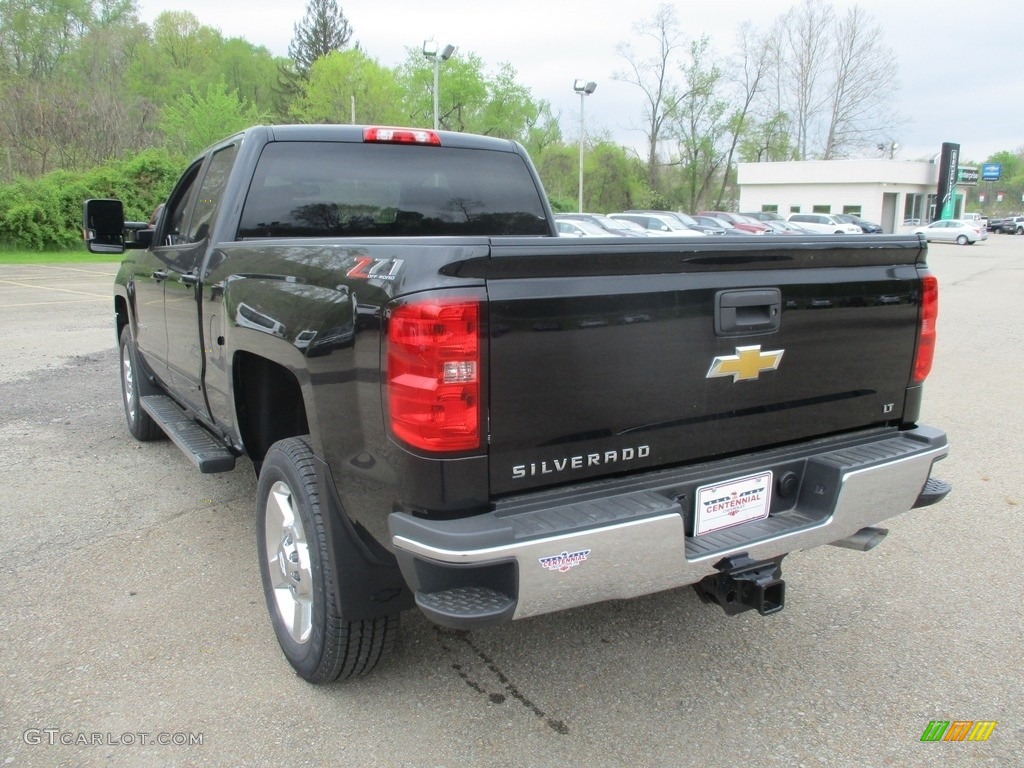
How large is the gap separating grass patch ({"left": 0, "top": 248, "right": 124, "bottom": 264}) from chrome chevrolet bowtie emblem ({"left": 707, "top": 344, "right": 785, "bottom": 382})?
2500 cm

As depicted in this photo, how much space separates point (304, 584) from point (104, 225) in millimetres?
3109

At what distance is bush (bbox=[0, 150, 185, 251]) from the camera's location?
25777 millimetres

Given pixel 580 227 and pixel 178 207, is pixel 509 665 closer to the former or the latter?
pixel 178 207

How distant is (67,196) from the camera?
26.5 meters

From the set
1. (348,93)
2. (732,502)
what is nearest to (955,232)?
(348,93)

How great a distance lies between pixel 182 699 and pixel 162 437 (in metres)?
3.58

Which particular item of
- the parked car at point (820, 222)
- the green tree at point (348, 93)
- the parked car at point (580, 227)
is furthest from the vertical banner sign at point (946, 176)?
the parked car at point (580, 227)

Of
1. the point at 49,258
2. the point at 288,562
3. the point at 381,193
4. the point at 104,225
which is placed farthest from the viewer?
the point at 49,258

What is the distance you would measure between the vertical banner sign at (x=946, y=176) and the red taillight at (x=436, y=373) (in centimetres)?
6819

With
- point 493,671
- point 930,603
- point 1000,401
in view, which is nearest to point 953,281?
point 1000,401

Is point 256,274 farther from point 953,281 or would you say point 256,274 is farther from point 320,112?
point 320,112

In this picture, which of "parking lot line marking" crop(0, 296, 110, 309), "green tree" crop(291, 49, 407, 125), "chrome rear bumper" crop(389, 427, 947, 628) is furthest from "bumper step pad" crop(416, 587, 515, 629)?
"green tree" crop(291, 49, 407, 125)

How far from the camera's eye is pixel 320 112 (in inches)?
2176

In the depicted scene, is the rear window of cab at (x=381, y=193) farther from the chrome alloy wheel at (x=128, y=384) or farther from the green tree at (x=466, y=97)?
the green tree at (x=466, y=97)
